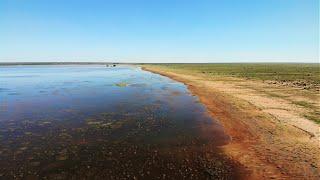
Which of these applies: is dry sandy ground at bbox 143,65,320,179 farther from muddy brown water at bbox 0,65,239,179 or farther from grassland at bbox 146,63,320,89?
grassland at bbox 146,63,320,89

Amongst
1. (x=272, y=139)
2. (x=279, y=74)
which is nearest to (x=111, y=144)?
(x=272, y=139)

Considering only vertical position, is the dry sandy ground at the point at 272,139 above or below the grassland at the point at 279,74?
below

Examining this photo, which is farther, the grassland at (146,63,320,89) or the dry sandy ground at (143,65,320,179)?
the grassland at (146,63,320,89)

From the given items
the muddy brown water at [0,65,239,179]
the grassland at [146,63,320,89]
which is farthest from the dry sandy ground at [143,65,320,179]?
the grassland at [146,63,320,89]

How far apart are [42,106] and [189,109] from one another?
1177cm

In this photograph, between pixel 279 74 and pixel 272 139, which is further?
pixel 279 74

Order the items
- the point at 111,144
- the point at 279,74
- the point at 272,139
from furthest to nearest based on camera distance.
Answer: the point at 279,74 < the point at 272,139 < the point at 111,144

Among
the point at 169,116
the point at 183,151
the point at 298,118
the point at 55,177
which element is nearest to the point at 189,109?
the point at 169,116

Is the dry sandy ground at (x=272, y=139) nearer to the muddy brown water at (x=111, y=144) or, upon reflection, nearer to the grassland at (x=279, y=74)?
the muddy brown water at (x=111, y=144)

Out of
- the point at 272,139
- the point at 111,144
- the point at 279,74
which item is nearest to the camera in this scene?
the point at 111,144

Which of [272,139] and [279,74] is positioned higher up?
[279,74]

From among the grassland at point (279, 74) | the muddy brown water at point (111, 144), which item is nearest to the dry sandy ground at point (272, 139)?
the muddy brown water at point (111, 144)

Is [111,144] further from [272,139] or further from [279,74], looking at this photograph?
[279,74]

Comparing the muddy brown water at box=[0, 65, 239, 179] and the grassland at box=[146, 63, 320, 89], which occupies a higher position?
the grassland at box=[146, 63, 320, 89]
